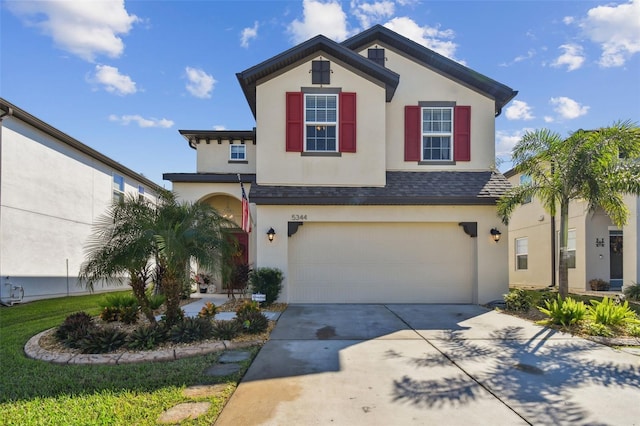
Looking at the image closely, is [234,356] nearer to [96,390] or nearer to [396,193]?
[96,390]

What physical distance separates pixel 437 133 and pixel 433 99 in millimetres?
1162

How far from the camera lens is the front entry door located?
15.3 metres

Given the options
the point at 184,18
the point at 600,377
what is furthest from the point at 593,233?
the point at 184,18

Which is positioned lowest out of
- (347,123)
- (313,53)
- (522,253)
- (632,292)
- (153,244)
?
(632,292)

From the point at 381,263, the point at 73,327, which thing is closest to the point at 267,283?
the point at 381,263

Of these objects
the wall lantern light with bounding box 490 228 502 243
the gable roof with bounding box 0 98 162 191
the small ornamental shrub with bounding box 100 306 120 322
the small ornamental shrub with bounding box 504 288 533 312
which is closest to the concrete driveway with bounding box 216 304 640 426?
the small ornamental shrub with bounding box 504 288 533 312

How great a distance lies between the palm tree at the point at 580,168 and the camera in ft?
29.7

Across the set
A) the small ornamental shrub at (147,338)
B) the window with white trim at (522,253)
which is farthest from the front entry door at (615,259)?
the small ornamental shrub at (147,338)

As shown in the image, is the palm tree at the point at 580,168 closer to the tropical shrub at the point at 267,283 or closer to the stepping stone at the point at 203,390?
the tropical shrub at the point at 267,283

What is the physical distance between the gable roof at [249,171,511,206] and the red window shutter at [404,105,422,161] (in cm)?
96

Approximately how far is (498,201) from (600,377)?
6.48 m

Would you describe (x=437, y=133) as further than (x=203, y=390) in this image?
Yes

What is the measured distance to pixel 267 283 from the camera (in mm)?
10766

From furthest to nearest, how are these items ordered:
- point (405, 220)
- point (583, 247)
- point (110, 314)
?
1. point (583, 247)
2. point (405, 220)
3. point (110, 314)
